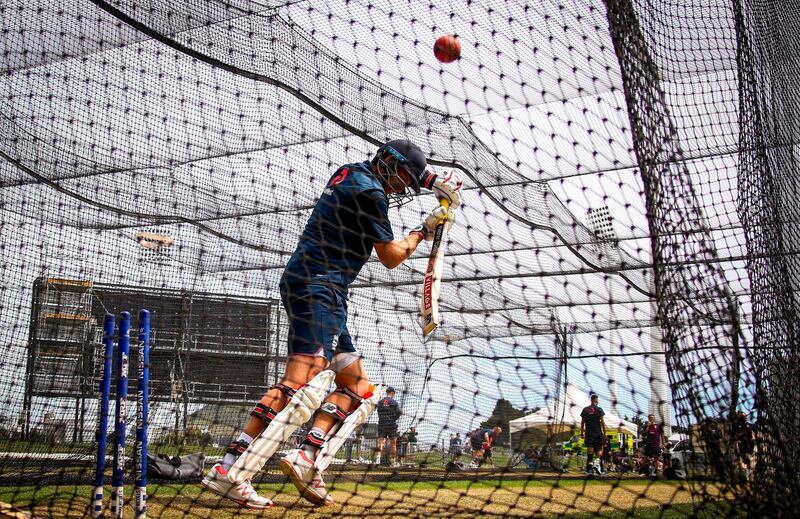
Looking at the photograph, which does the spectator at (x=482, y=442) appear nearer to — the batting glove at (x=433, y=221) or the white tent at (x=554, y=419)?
the white tent at (x=554, y=419)

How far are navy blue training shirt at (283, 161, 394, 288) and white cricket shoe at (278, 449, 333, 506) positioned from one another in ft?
2.57

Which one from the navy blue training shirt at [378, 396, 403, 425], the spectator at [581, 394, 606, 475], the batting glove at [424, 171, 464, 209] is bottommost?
the spectator at [581, 394, 606, 475]

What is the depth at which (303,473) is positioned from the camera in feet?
10.2

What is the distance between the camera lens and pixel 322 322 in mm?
3256

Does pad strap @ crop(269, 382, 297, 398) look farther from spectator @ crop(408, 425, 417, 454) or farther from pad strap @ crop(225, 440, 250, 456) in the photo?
spectator @ crop(408, 425, 417, 454)

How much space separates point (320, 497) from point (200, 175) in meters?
4.05

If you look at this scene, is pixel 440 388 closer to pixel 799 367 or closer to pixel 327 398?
pixel 327 398

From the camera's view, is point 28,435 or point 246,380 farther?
point 246,380

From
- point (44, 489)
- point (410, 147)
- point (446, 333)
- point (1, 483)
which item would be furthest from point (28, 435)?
point (446, 333)

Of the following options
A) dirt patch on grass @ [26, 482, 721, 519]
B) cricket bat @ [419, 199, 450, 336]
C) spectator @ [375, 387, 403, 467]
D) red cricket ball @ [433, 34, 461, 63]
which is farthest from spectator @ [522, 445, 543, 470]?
red cricket ball @ [433, 34, 461, 63]

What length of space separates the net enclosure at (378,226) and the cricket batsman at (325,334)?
0.02 m

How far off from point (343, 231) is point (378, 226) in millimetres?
180

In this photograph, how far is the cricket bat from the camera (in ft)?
11.1

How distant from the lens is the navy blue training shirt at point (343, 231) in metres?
3.33
